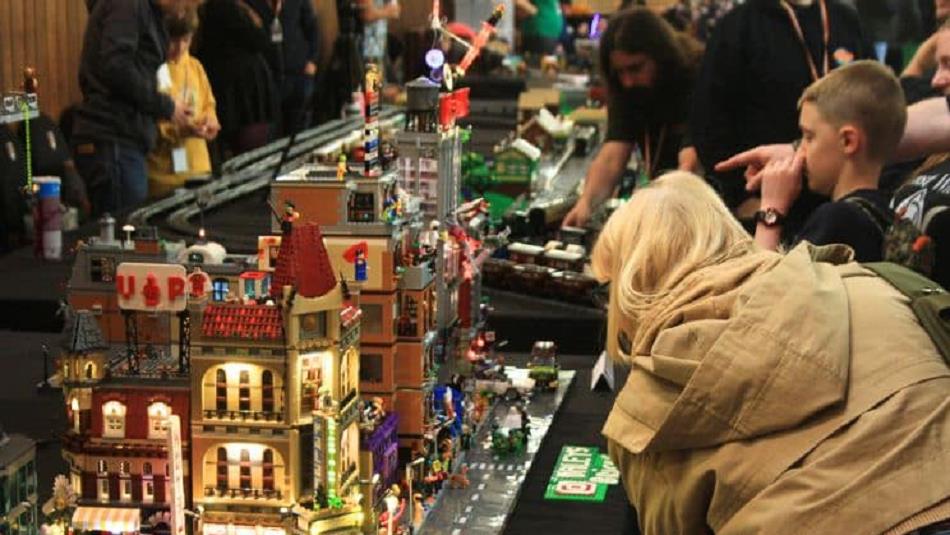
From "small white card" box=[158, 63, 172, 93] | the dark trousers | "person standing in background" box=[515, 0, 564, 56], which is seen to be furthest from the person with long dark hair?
"person standing in background" box=[515, 0, 564, 56]

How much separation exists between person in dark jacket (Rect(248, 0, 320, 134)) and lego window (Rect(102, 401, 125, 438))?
3.94 metres

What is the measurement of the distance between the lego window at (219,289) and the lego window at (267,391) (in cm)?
45

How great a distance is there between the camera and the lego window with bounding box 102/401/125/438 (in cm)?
457

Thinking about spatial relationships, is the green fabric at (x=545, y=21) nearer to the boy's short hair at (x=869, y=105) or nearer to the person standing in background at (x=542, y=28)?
the person standing in background at (x=542, y=28)

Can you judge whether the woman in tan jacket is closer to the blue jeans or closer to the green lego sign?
the green lego sign

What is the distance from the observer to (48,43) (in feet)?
19.0

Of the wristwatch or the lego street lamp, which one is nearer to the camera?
the wristwatch

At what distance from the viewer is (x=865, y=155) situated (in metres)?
3.95

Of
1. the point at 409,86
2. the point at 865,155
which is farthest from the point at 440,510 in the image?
the point at 865,155

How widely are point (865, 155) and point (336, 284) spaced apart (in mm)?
1425

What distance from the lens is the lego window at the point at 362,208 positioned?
17.3 ft

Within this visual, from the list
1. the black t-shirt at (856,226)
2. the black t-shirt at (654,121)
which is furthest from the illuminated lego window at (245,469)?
the black t-shirt at (654,121)

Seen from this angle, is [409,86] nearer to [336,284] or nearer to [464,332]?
[464,332]

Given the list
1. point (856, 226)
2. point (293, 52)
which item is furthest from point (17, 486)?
point (293, 52)
